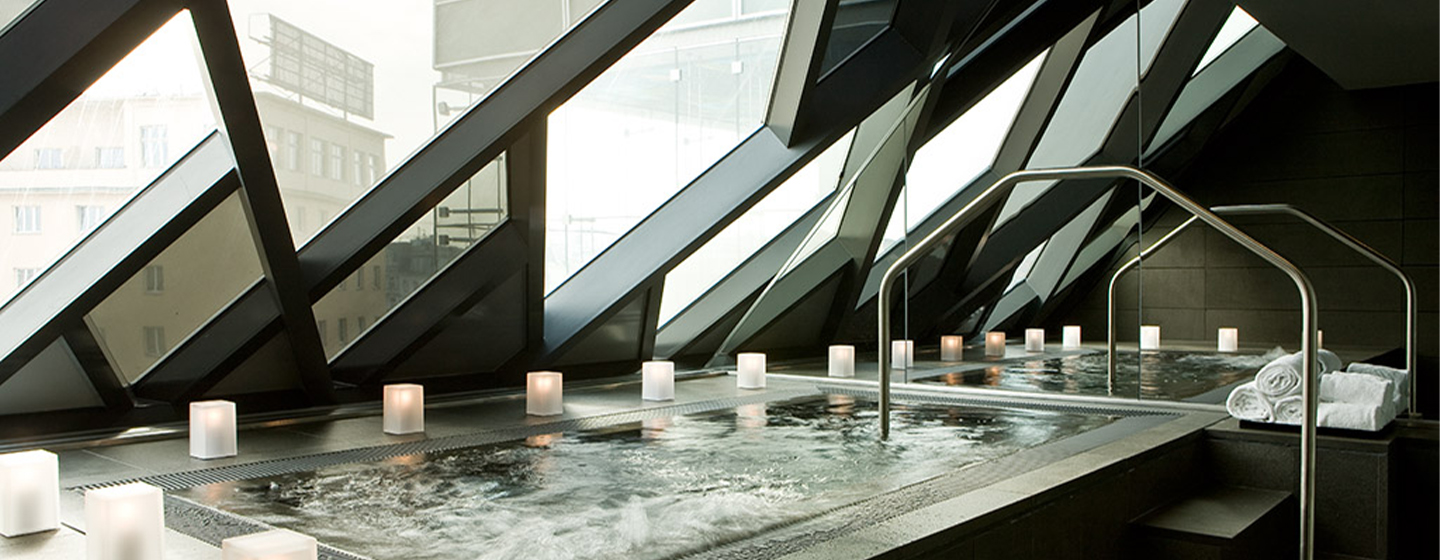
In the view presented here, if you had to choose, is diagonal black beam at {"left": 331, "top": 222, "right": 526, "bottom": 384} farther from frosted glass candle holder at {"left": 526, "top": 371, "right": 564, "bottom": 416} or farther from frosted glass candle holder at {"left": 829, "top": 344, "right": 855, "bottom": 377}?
A: frosted glass candle holder at {"left": 829, "top": 344, "right": 855, "bottom": 377}

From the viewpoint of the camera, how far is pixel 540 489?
322 centimetres

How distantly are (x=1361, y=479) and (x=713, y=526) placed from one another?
239cm

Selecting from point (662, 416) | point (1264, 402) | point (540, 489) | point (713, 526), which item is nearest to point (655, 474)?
point (540, 489)

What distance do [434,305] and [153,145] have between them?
1.79 meters

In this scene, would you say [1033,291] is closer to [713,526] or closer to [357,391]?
[713,526]

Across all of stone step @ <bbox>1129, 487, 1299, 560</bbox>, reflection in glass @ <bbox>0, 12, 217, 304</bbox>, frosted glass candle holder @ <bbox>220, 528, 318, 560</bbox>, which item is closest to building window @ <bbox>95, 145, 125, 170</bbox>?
reflection in glass @ <bbox>0, 12, 217, 304</bbox>

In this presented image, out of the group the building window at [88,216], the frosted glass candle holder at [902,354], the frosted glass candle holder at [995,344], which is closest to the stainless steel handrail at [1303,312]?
the frosted glass candle holder at [995,344]

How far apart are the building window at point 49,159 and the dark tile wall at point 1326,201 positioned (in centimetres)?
422

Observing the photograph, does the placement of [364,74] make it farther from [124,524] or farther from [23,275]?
[124,524]

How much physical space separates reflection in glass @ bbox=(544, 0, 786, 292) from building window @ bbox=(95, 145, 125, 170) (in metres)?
2.09

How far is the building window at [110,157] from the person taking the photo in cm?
381

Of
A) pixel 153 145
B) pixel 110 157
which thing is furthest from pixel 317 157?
pixel 110 157

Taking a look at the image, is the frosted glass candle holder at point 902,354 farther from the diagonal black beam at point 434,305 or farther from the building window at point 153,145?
the building window at point 153,145

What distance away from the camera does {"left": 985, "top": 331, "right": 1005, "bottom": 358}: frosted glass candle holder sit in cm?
531
